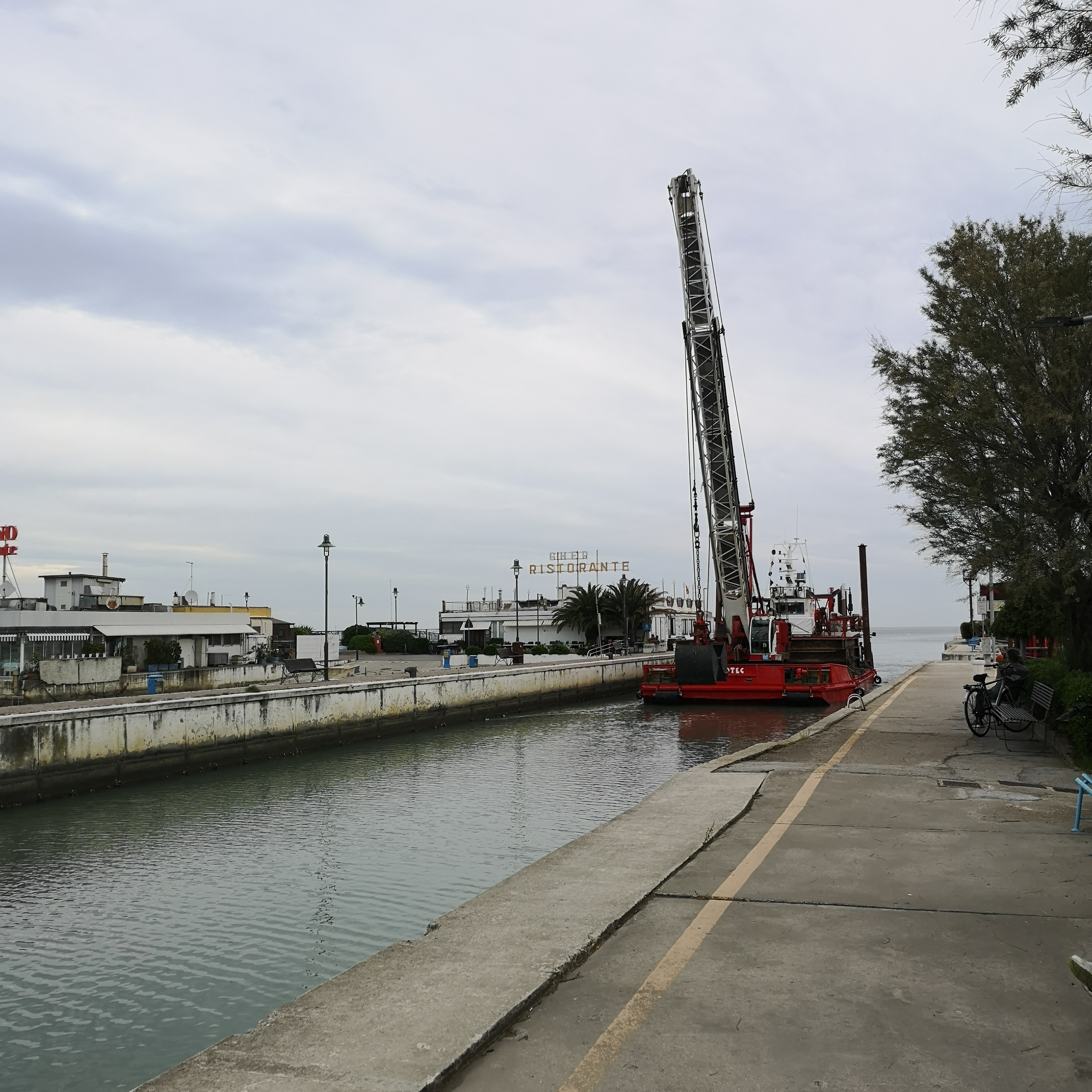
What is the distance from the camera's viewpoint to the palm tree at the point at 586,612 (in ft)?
280

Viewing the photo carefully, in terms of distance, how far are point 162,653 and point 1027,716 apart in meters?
38.6

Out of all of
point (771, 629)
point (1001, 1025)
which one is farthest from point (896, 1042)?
point (771, 629)

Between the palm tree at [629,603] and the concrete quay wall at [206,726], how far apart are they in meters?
45.7

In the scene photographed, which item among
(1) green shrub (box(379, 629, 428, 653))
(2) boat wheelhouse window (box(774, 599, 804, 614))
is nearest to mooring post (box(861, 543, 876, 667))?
(2) boat wheelhouse window (box(774, 599, 804, 614))

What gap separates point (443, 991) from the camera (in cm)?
502

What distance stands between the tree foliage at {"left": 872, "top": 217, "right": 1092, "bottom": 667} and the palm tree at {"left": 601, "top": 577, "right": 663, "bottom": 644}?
62.8 m

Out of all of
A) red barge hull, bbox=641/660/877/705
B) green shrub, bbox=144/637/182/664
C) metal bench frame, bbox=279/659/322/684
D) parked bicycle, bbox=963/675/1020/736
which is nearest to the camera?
parked bicycle, bbox=963/675/1020/736

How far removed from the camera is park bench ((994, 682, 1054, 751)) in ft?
51.3

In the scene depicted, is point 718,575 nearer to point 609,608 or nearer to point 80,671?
point 80,671

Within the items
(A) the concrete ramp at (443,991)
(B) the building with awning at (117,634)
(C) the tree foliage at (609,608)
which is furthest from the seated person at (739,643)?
(C) the tree foliage at (609,608)

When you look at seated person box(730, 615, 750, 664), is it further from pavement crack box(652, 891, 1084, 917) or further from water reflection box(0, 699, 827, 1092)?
pavement crack box(652, 891, 1084, 917)

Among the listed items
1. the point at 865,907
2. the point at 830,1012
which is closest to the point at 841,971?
the point at 830,1012

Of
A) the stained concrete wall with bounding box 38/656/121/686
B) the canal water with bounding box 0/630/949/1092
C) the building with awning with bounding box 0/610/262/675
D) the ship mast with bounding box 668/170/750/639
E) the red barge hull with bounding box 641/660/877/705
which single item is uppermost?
the ship mast with bounding box 668/170/750/639

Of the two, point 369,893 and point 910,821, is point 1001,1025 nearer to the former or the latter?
point 910,821
